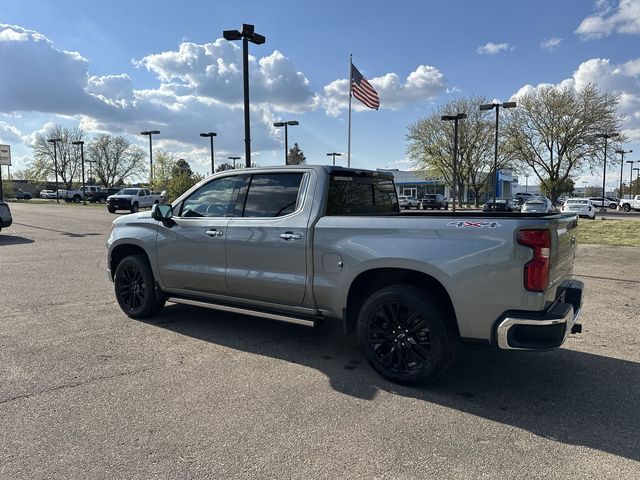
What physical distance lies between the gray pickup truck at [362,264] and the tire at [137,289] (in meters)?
0.02

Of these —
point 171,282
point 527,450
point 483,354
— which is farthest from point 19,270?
point 527,450

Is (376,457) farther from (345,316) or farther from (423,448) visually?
(345,316)

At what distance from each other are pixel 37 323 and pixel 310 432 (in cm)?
416

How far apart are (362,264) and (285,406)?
1.31m

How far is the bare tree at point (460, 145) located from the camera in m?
48.1

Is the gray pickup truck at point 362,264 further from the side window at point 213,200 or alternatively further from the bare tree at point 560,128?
the bare tree at point 560,128

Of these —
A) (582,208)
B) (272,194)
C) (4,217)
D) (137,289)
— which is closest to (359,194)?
(272,194)

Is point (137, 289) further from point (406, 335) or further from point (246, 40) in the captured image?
point (246, 40)

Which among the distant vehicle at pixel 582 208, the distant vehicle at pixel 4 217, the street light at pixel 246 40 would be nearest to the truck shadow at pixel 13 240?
the distant vehicle at pixel 4 217

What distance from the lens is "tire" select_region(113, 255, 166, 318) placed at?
230 inches

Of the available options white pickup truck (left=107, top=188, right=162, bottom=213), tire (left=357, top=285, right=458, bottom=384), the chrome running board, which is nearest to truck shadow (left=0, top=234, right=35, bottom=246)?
the chrome running board

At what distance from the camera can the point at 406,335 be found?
157 inches

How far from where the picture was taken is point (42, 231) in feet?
59.0

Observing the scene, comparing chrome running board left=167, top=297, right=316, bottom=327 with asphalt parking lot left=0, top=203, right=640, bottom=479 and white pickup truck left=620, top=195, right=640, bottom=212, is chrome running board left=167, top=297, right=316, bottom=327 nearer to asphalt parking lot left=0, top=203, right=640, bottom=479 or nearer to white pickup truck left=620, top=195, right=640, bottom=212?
asphalt parking lot left=0, top=203, right=640, bottom=479
